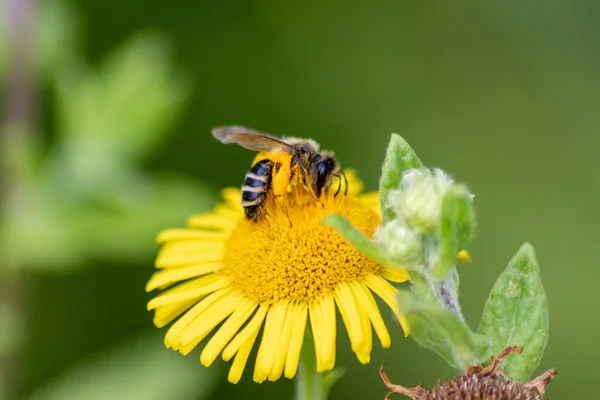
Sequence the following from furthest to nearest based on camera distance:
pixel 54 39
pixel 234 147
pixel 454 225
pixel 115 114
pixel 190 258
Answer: pixel 234 147 → pixel 54 39 → pixel 115 114 → pixel 190 258 → pixel 454 225

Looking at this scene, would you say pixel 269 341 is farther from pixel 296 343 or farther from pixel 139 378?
pixel 139 378

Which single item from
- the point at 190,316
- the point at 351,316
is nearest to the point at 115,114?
the point at 190,316

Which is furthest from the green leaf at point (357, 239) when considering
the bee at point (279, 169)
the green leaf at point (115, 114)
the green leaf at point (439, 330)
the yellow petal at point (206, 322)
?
the green leaf at point (115, 114)

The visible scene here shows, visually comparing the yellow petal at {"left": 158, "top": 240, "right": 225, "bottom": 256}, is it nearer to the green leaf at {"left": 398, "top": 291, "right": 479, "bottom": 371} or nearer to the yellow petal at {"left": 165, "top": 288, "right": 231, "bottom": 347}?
the yellow petal at {"left": 165, "top": 288, "right": 231, "bottom": 347}

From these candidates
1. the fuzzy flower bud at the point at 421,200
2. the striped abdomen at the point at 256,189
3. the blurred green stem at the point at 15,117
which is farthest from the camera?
the blurred green stem at the point at 15,117

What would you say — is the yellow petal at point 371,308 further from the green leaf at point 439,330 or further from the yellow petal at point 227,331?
the yellow petal at point 227,331

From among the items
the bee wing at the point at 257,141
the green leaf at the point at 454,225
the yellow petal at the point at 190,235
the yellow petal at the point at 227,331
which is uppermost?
the bee wing at the point at 257,141

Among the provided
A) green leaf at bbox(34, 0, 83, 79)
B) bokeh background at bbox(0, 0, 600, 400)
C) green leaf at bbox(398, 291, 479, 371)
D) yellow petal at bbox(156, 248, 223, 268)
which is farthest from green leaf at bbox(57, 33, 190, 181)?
green leaf at bbox(398, 291, 479, 371)
